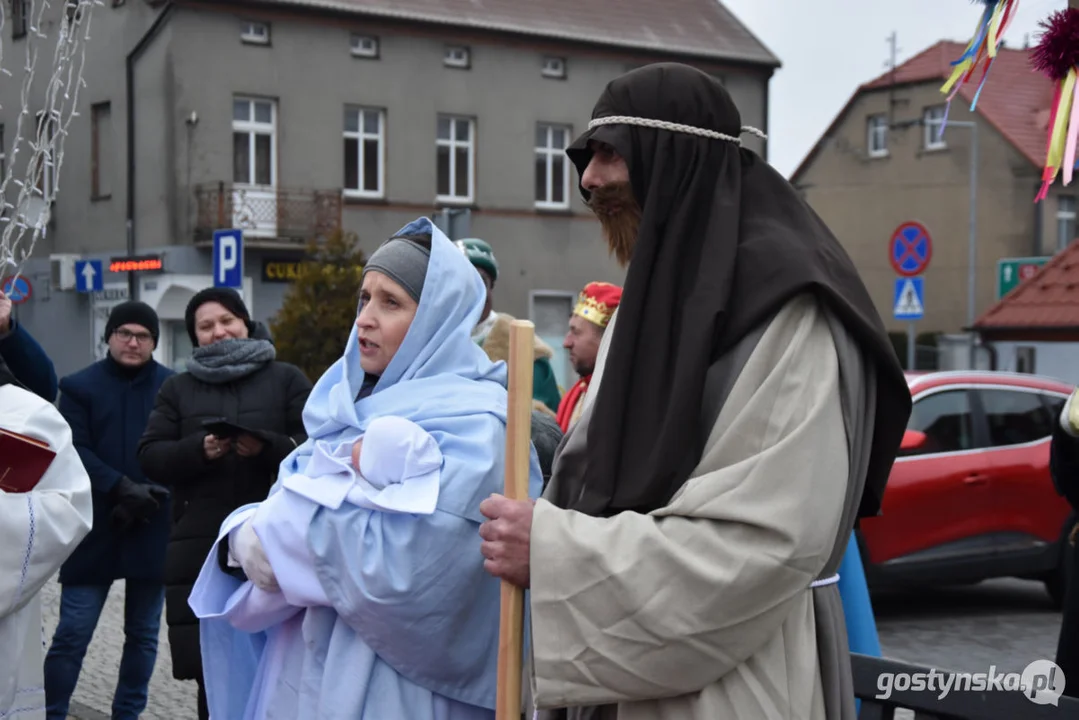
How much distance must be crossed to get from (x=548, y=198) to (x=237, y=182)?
730 centimetres

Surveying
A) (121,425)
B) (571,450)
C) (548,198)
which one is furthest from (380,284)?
(548,198)

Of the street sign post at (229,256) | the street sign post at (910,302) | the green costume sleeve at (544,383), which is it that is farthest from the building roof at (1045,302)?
the green costume sleeve at (544,383)

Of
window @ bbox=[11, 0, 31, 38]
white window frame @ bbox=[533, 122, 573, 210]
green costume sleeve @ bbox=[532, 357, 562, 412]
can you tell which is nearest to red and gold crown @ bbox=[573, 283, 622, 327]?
green costume sleeve @ bbox=[532, 357, 562, 412]

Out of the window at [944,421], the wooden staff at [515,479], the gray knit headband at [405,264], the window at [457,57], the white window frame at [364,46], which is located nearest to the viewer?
the wooden staff at [515,479]

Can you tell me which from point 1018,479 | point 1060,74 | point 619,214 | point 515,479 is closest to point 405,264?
point 619,214

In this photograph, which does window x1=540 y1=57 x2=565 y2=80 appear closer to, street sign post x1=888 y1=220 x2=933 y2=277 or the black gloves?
street sign post x1=888 y1=220 x2=933 y2=277

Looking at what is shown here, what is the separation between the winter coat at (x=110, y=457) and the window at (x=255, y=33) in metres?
23.1

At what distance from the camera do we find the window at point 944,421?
9586 millimetres

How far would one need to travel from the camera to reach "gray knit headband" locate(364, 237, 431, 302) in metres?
3.41

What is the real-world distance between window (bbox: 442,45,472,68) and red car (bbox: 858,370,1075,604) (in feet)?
71.8

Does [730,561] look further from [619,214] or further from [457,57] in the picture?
[457,57]

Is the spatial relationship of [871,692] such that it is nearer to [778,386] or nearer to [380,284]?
[778,386]

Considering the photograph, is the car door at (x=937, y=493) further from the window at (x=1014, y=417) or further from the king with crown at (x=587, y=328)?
the king with crown at (x=587, y=328)

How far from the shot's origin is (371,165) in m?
29.9
